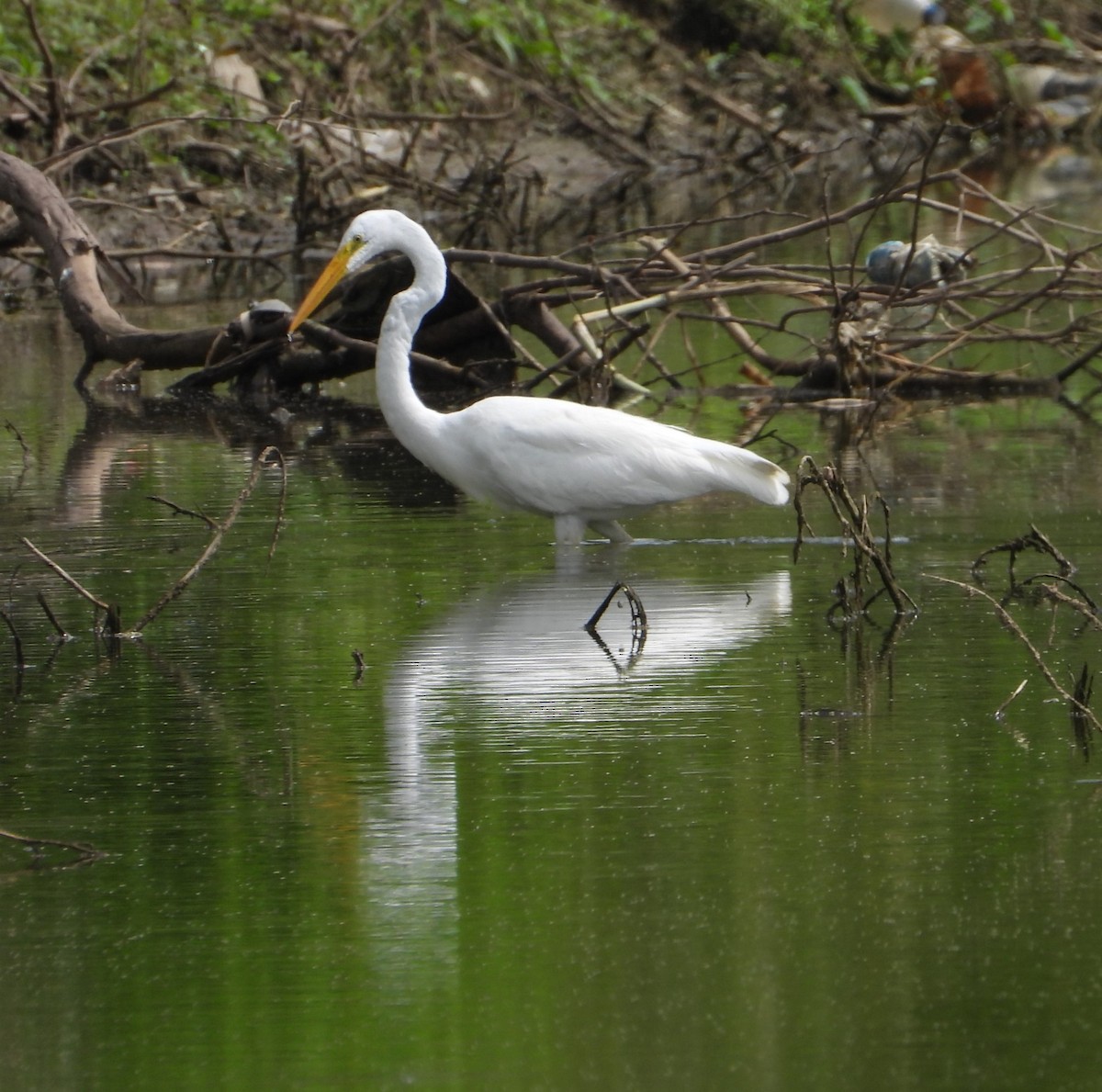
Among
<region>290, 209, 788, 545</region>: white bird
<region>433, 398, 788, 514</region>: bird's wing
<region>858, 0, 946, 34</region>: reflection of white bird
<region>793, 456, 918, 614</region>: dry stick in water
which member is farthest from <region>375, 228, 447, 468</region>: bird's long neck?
<region>858, 0, 946, 34</region>: reflection of white bird

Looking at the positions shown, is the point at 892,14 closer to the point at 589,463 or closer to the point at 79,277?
the point at 79,277

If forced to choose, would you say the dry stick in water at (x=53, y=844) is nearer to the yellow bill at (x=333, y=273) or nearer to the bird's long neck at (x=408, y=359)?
the bird's long neck at (x=408, y=359)

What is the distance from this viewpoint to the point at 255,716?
5941mm

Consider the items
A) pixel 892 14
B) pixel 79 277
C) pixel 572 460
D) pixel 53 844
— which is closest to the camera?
pixel 53 844

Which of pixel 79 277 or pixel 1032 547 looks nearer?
pixel 1032 547

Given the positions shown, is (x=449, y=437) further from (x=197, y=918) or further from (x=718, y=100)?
(x=718, y=100)

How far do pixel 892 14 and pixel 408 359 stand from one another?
1137 inches

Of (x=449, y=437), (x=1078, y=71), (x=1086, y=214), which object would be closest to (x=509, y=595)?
(x=449, y=437)

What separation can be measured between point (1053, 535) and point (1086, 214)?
575 inches

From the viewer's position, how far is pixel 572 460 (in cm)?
837

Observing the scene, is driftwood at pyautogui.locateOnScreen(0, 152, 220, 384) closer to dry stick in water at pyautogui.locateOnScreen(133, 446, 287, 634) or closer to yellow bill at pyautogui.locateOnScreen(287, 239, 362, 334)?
yellow bill at pyautogui.locateOnScreen(287, 239, 362, 334)

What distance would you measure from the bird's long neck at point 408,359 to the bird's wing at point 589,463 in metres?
0.21

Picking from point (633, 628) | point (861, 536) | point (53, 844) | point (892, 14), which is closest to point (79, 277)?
point (633, 628)

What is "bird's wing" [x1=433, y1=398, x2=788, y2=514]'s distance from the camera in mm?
8359
